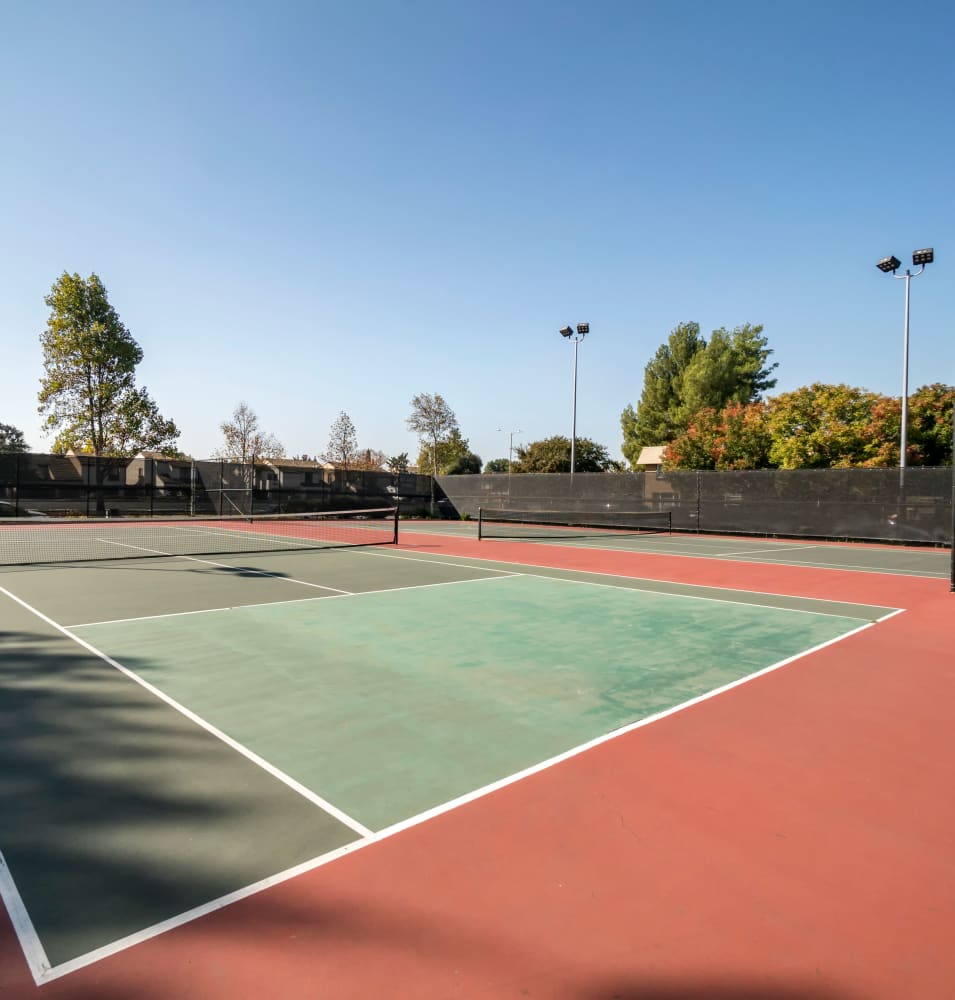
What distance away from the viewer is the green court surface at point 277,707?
2564 mm

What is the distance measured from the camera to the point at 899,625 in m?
7.38

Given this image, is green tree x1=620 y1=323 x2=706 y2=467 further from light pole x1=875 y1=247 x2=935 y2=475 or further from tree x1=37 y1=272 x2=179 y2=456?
tree x1=37 y1=272 x2=179 y2=456

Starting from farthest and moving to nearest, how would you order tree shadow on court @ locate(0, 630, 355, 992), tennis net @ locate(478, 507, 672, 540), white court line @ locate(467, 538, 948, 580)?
tennis net @ locate(478, 507, 672, 540), white court line @ locate(467, 538, 948, 580), tree shadow on court @ locate(0, 630, 355, 992)

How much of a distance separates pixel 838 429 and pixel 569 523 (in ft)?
39.3

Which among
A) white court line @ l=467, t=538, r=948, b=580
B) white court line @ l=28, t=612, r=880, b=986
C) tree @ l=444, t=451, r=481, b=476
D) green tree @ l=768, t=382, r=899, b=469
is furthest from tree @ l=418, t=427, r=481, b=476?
white court line @ l=28, t=612, r=880, b=986

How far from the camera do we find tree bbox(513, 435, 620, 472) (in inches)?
1892

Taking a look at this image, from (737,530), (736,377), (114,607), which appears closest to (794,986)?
(114,607)

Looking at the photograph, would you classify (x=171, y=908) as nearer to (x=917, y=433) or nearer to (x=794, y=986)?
(x=794, y=986)

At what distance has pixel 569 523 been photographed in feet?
89.6

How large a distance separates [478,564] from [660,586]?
13.3ft

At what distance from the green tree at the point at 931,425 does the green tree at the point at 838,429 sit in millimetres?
4419

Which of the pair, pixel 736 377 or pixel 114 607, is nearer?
pixel 114 607

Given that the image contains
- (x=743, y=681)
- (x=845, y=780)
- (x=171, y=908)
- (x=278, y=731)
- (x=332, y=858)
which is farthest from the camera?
(x=743, y=681)

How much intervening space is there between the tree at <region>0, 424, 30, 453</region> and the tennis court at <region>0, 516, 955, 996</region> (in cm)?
7496
